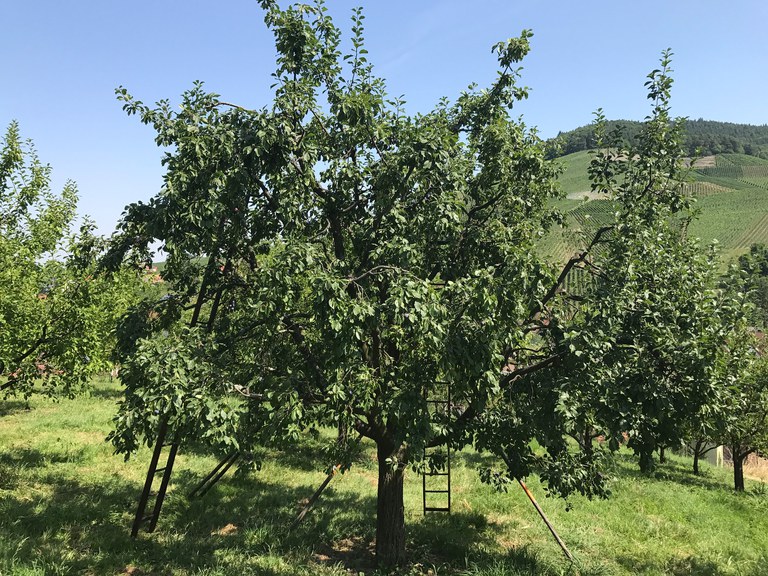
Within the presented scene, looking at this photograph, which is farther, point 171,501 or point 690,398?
point 171,501

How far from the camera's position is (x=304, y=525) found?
12320 millimetres

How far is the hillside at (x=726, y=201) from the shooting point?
101312 mm

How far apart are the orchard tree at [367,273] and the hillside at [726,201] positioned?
73.2m

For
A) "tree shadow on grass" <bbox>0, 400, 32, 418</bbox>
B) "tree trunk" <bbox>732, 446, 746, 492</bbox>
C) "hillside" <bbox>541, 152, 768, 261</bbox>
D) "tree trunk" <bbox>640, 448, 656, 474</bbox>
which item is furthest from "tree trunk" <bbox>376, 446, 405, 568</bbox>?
"hillside" <bbox>541, 152, 768, 261</bbox>

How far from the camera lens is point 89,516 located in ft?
37.9

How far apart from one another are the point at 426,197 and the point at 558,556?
885cm

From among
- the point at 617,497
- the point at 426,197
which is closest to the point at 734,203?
the point at 617,497

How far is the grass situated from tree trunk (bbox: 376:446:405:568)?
420mm

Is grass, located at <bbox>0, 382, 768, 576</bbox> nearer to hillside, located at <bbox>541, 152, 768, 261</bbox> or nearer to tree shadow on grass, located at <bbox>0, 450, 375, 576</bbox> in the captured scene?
tree shadow on grass, located at <bbox>0, 450, 375, 576</bbox>

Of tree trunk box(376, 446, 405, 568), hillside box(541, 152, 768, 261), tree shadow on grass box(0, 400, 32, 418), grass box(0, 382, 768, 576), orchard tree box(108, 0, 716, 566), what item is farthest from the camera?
hillside box(541, 152, 768, 261)

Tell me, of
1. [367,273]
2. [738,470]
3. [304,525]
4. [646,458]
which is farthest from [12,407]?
[738,470]

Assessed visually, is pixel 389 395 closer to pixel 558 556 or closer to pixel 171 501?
pixel 558 556

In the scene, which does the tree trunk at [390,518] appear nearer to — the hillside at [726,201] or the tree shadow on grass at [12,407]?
the tree shadow on grass at [12,407]

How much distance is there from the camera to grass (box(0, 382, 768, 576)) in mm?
9977
